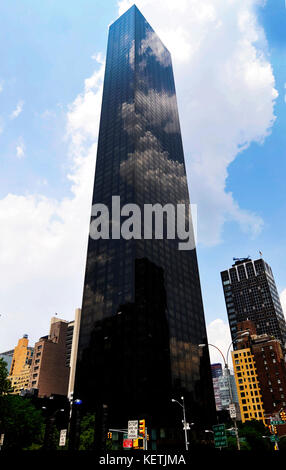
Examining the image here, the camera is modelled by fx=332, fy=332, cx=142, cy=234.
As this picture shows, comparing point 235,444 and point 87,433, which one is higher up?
point 87,433

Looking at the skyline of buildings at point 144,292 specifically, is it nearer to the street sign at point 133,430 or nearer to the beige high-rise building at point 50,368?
the beige high-rise building at point 50,368

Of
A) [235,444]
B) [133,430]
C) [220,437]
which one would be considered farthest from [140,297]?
[220,437]

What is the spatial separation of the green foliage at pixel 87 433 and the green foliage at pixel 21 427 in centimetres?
1097

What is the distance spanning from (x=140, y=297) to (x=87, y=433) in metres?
31.6

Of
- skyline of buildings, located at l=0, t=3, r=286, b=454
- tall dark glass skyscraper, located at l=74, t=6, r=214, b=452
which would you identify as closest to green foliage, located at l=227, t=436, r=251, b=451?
tall dark glass skyscraper, located at l=74, t=6, r=214, b=452

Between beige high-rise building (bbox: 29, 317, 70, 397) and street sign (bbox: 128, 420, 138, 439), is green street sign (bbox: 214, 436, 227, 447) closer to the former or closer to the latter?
street sign (bbox: 128, 420, 138, 439)

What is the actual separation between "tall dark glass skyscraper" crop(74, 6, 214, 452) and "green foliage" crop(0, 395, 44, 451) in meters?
11.8

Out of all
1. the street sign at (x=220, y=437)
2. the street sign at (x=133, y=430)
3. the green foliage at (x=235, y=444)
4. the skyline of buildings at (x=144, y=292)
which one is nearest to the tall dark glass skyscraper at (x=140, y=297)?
the skyline of buildings at (x=144, y=292)

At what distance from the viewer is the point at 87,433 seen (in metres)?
68.4

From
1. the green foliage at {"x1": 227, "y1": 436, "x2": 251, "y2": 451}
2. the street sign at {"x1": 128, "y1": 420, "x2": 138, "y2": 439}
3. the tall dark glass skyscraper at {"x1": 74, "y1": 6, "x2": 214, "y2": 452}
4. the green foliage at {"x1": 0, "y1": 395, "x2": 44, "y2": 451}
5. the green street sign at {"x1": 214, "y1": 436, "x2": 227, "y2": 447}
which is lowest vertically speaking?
the green street sign at {"x1": 214, "y1": 436, "x2": 227, "y2": 447}

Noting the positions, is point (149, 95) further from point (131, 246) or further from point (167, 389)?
point (167, 389)

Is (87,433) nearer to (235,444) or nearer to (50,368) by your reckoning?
(235,444)

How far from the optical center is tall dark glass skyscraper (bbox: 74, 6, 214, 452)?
75.8 meters

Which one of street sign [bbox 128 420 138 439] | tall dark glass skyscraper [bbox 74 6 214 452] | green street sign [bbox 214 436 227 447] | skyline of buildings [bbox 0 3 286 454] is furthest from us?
skyline of buildings [bbox 0 3 286 454]
